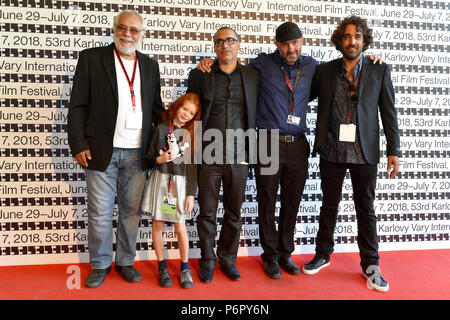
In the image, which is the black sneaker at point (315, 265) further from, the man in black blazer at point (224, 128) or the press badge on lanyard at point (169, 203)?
the press badge on lanyard at point (169, 203)

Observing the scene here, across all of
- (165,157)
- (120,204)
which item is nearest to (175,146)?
(165,157)

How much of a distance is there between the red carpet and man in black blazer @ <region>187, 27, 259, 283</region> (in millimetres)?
214

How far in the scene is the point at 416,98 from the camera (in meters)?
3.78

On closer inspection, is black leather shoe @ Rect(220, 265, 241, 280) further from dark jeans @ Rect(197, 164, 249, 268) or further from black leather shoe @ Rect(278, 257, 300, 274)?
black leather shoe @ Rect(278, 257, 300, 274)

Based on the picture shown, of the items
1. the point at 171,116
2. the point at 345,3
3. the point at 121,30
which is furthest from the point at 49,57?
the point at 345,3

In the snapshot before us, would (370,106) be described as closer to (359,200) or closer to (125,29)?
(359,200)

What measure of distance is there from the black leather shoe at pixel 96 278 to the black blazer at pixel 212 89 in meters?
1.50

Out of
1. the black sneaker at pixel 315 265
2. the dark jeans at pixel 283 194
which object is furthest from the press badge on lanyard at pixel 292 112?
the black sneaker at pixel 315 265

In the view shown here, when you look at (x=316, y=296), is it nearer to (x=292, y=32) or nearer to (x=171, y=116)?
(x=171, y=116)

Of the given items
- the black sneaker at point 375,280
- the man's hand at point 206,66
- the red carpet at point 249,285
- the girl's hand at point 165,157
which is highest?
the man's hand at point 206,66

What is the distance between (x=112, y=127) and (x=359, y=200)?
2.13m

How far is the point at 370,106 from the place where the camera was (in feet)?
9.35

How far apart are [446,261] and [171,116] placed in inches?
122

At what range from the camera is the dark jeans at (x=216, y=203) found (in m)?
A: 2.87
